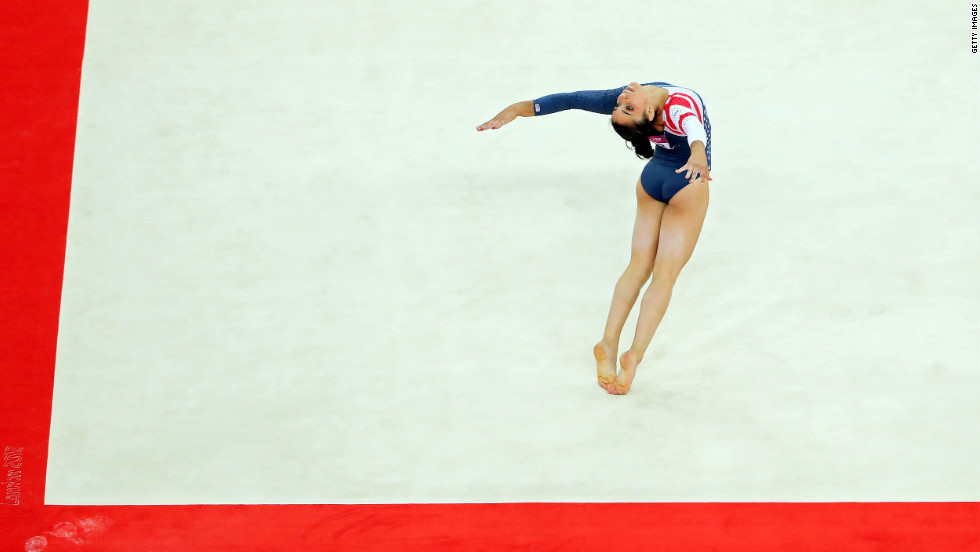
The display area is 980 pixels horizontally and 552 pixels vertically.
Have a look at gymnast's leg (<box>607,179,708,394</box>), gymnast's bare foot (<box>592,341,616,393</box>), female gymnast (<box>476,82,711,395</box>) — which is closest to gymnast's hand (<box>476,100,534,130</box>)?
female gymnast (<box>476,82,711,395</box>)

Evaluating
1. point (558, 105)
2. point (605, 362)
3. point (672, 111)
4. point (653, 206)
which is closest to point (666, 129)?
point (672, 111)

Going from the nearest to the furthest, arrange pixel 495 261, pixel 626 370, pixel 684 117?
pixel 684 117, pixel 626 370, pixel 495 261

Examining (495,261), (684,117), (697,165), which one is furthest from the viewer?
(495,261)

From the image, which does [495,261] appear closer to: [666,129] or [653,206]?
[653,206]

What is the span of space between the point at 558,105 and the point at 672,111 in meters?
0.50

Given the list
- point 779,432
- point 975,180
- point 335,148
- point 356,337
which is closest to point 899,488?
point 779,432

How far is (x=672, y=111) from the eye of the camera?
3715 mm

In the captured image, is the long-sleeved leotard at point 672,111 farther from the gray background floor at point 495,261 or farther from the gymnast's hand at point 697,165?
the gray background floor at point 495,261

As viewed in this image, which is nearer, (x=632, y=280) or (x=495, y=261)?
(x=632, y=280)

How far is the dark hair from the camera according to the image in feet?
12.5

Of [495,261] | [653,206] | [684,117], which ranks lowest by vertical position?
[495,261]

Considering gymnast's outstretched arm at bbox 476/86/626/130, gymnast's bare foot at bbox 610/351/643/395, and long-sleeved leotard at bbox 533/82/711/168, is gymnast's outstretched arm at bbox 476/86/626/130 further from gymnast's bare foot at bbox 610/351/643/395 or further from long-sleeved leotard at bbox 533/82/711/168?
gymnast's bare foot at bbox 610/351/643/395

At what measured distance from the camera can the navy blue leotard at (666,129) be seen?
3.73 meters

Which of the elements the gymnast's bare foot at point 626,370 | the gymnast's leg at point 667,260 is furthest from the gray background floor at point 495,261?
the gymnast's leg at point 667,260
